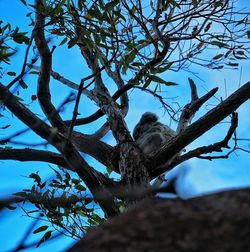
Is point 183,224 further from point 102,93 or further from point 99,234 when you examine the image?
point 102,93

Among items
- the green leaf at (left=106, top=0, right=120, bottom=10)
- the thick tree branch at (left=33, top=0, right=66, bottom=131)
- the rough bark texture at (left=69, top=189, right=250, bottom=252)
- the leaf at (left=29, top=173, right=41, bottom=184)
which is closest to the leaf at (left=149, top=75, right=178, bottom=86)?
the green leaf at (left=106, top=0, right=120, bottom=10)

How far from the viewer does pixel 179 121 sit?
17.3 ft

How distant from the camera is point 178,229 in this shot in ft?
3.28

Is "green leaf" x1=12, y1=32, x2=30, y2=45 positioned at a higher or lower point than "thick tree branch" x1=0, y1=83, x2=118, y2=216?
higher

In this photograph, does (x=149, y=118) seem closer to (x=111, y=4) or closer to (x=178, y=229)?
(x=111, y=4)

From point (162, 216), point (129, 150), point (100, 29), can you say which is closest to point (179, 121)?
point (129, 150)

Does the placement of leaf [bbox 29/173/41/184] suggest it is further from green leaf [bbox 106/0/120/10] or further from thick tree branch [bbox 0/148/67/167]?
green leaf [bbox 106/0/120/10]

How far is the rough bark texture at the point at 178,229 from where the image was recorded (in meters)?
0.95

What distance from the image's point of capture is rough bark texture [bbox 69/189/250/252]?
0.95 meters

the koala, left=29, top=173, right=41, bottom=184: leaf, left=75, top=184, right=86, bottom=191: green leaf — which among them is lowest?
left=75, top=184, right=86, bottom=191: green leaf

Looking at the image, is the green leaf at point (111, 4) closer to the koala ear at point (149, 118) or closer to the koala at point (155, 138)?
the koala at point (155, 138)

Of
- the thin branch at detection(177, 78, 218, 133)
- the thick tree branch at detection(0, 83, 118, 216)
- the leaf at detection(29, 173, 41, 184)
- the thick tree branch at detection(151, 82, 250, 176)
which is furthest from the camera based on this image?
the thin branch at detection(177, 78, 218, 133)

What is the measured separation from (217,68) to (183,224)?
4431mm

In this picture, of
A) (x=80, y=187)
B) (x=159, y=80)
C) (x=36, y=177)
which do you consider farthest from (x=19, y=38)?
(x=80, y=187)
